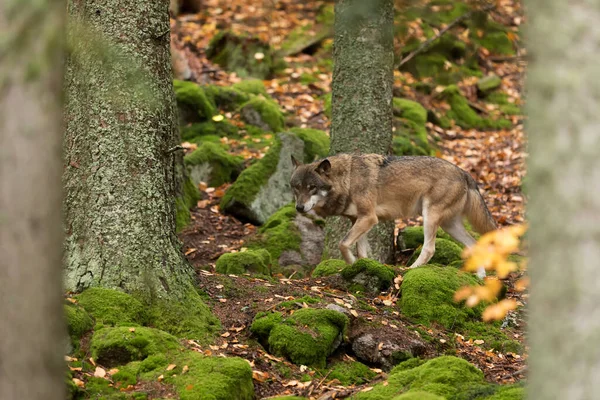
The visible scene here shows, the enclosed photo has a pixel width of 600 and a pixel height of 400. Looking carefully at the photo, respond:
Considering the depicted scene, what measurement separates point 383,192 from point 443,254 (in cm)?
128

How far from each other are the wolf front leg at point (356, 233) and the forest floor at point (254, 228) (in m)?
Answer: 1.39

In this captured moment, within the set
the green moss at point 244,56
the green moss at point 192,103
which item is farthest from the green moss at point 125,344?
the green moss at point 244,56

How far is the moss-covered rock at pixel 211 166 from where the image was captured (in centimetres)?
1432

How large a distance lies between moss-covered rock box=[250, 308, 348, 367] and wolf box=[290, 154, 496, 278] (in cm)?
315

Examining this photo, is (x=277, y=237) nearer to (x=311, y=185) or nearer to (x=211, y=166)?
(x=311, y=185)

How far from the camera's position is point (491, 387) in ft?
19.1

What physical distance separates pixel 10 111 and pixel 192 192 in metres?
9.84

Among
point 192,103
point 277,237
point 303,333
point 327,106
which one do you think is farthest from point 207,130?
point 303,333

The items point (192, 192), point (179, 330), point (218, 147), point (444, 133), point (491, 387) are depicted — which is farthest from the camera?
point (444, 133)

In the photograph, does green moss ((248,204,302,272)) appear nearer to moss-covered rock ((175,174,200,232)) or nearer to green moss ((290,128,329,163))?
moss-covered rock ((175,174,200,232))

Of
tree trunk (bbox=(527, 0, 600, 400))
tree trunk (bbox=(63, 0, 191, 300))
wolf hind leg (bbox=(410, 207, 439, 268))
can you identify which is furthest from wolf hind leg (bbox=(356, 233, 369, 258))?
tree trunk (bbox=(527, 0, 600, 400))

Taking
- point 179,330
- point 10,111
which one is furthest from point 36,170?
point 179,330

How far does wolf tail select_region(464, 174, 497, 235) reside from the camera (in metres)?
11.1

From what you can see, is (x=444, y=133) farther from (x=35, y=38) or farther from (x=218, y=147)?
(x=35, y=38)
